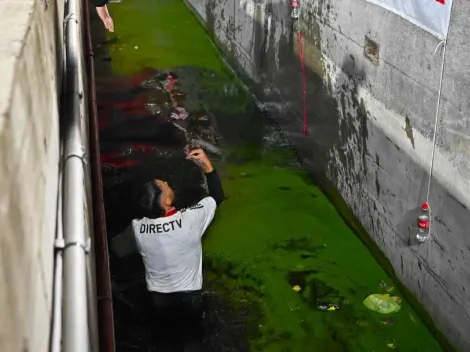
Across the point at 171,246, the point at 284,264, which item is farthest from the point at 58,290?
the point at 284,264

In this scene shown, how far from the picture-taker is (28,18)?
6.32 ft

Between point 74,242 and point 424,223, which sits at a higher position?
point 74,242

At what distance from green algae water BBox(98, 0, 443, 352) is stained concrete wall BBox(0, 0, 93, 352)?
109 inches

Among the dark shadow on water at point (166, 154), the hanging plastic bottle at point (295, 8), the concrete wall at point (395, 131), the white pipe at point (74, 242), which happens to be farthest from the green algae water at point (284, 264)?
the white pipe at point (74, 242)

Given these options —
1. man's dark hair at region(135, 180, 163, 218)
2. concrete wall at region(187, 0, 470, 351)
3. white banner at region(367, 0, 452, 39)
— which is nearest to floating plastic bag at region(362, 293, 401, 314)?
concrete wall at region(187, 0, 470, 351)

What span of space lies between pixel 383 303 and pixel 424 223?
879 mm

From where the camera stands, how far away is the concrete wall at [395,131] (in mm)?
3758

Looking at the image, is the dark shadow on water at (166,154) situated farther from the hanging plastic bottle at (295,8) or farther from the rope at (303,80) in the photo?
the hanging plastic bottle at (295,8)

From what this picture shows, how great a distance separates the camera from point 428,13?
3.80 meters

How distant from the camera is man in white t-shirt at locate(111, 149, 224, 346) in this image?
409 cm

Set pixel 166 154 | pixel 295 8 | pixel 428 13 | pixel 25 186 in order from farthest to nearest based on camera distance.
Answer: pixel 166 154, pixel 295 8, pixel 428 13, pixel 25 186

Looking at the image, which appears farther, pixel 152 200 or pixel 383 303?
pixel 383 303

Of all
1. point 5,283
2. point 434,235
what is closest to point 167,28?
point 434,235

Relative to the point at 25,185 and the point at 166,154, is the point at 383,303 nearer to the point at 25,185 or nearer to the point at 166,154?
the point at 166,154
